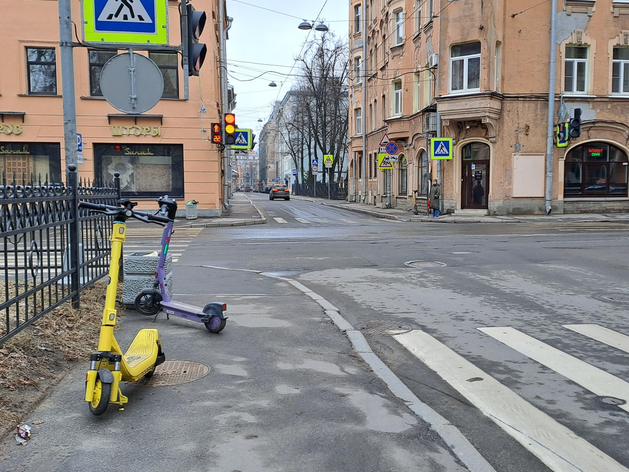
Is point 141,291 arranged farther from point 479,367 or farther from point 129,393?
point 479,367

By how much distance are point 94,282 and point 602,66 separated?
25.9 metres

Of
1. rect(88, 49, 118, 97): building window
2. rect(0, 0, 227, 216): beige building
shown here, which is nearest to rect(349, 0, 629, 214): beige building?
rect(0, 0, 227, 216): beige building

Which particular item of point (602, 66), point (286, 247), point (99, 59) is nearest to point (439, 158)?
point (602, 66)

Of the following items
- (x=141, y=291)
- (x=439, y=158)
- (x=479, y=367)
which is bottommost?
(x=479, y=367)

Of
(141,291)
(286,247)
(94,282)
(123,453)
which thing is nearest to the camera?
(123,453)

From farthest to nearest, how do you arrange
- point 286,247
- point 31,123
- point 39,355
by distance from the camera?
point 31,123
point 286,247
point 39,355

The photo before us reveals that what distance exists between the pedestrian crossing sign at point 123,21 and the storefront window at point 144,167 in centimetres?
1792

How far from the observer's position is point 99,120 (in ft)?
76.7

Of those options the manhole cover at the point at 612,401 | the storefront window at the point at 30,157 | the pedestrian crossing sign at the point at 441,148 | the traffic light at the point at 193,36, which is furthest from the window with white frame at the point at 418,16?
the manhole cover at the point at 612,401

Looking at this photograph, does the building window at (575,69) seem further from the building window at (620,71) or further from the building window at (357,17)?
the building window at (357,17)

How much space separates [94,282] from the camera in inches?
271

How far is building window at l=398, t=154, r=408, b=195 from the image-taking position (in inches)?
1284

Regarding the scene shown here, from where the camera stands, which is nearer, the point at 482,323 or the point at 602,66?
the point at 482,323

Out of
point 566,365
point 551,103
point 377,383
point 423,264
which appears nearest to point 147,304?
point 377,383
